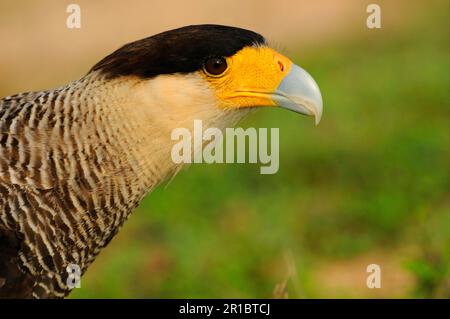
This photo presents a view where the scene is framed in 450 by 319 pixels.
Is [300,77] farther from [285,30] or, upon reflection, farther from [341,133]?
[285,30]

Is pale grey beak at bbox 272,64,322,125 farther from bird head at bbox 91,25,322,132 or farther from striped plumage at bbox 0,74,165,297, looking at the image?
striped plumage at bbox 0,74,165,297

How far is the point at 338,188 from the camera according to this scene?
7.39 meters

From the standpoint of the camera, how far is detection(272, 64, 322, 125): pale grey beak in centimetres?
381

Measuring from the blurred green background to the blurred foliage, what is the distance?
0.4 inches

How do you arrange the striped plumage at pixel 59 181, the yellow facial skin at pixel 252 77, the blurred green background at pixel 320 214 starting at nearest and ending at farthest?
the striped plumage at pixel 59 181
the yellow facial skin at pixel 252 77
the blurred green background at pixel 320 214

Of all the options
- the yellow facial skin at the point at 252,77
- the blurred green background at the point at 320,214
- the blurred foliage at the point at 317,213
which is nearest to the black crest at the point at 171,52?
the yellow facial skin at the point at 252,77

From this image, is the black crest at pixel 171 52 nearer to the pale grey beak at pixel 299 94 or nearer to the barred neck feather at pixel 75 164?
the barred neck feather at pixel 75 164

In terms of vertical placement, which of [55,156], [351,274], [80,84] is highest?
[80,84]

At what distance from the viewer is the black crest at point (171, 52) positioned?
12.1 feet

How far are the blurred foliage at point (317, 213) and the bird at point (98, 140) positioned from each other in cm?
116

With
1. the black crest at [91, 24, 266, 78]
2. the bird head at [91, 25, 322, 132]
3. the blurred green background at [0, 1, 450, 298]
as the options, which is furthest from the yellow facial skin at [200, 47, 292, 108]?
the blurred green background at [0, 1, 450, 298]

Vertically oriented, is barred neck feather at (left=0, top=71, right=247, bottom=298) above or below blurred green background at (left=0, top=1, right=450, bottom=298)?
above
